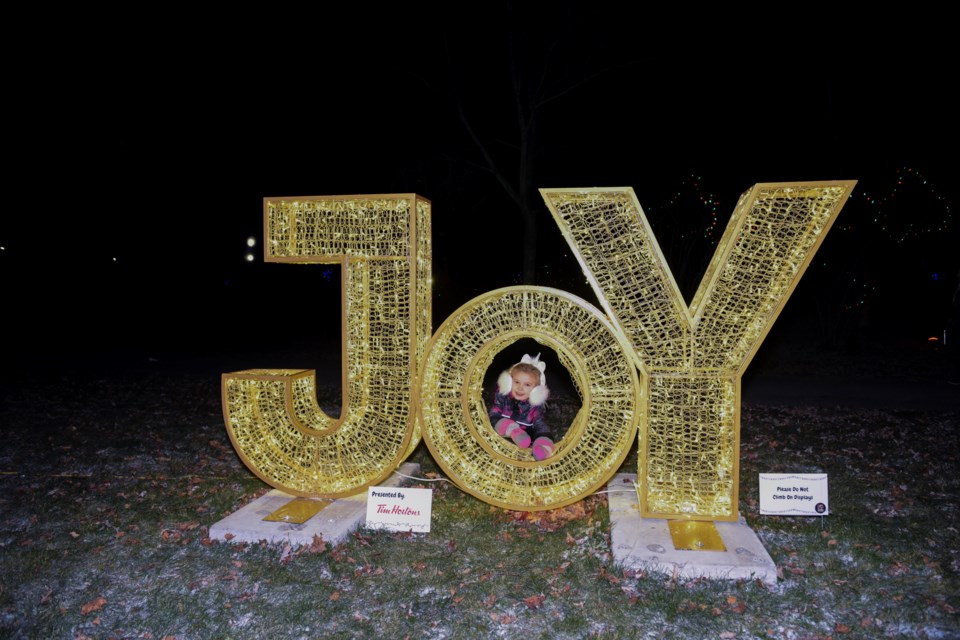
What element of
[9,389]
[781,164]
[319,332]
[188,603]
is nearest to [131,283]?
[319,332]

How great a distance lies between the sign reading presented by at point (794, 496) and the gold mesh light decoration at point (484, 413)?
3.81ft

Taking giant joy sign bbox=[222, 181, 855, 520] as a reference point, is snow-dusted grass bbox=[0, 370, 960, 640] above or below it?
below

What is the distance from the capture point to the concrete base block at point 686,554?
4.04 meters

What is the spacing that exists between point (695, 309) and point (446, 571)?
233 centimetres

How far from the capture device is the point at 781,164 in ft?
45.9

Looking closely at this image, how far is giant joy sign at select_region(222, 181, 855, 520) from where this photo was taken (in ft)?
14.3

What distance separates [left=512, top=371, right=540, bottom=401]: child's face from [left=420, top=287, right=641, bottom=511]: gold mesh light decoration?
0.75m

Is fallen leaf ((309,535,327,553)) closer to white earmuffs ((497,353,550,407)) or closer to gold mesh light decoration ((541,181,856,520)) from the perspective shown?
white earmuffs ((497,353,550,407))

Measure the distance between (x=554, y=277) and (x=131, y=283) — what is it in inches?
585

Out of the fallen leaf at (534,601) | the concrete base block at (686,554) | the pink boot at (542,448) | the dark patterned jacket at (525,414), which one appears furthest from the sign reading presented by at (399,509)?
the concrete base block at (686,554)

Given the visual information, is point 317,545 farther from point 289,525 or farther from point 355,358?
point 355,358

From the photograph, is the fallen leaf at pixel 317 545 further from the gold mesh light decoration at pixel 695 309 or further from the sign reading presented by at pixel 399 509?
the gold mesh light decoration at pixel 695 309

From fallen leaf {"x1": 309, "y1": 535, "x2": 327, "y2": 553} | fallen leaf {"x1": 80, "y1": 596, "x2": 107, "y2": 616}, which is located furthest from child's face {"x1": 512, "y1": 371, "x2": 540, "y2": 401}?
fallen leaf {"x1": 80, "y1": 596, "x2": 107, "y2": 616}

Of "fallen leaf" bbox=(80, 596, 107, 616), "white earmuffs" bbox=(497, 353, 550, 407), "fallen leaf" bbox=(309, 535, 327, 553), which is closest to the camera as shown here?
"fallen leaf" bbox=(80, 596, 107, 616)
